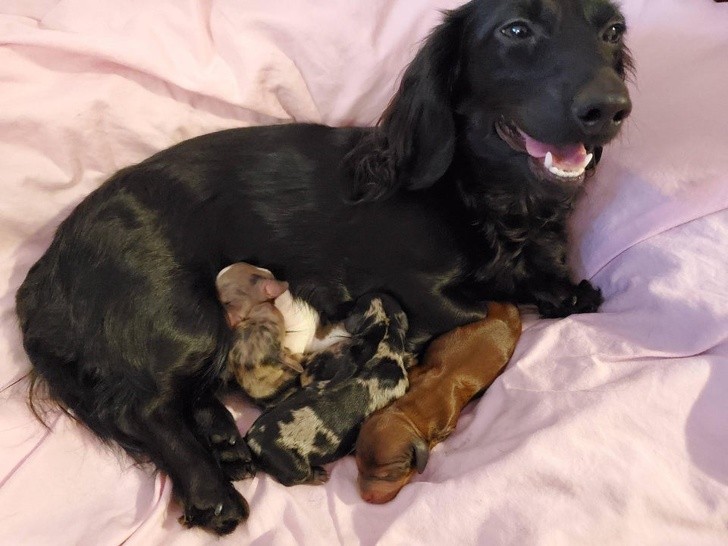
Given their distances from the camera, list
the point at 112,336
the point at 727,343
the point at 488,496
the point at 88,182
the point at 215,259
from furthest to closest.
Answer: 1. the point at 88,182
2. the point at 215,259
3. the point at 112,336
4. the point at 727,343
5. the point at 488,496

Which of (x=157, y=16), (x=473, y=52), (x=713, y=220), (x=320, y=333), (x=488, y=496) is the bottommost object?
(x=320, y=333)

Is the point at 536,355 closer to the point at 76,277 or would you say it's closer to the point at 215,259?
the point at 215,259

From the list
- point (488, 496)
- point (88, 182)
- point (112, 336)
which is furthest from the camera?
point (88, 182)

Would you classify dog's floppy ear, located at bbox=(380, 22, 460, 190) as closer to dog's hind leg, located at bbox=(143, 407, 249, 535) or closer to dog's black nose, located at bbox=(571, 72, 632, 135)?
dog's black nose, located at bbox=(571, 72, 632, 135)

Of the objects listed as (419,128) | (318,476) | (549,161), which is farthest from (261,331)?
(549,161)

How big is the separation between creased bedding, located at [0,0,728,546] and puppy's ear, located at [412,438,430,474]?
0.11ft

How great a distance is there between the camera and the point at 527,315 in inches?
64.6

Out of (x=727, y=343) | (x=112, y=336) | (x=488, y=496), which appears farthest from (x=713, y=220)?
(x=112, y=336)

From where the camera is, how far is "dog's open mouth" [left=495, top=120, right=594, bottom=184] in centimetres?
129

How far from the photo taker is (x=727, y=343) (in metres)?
1.23

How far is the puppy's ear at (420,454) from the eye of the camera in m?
1.19

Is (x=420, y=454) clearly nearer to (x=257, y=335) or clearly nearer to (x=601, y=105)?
(x=257, y=335)

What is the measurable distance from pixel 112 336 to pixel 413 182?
0.75 m

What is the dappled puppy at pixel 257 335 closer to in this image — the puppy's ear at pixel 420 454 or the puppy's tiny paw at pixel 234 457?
the puppy's tiny paw at pixel 234 457
